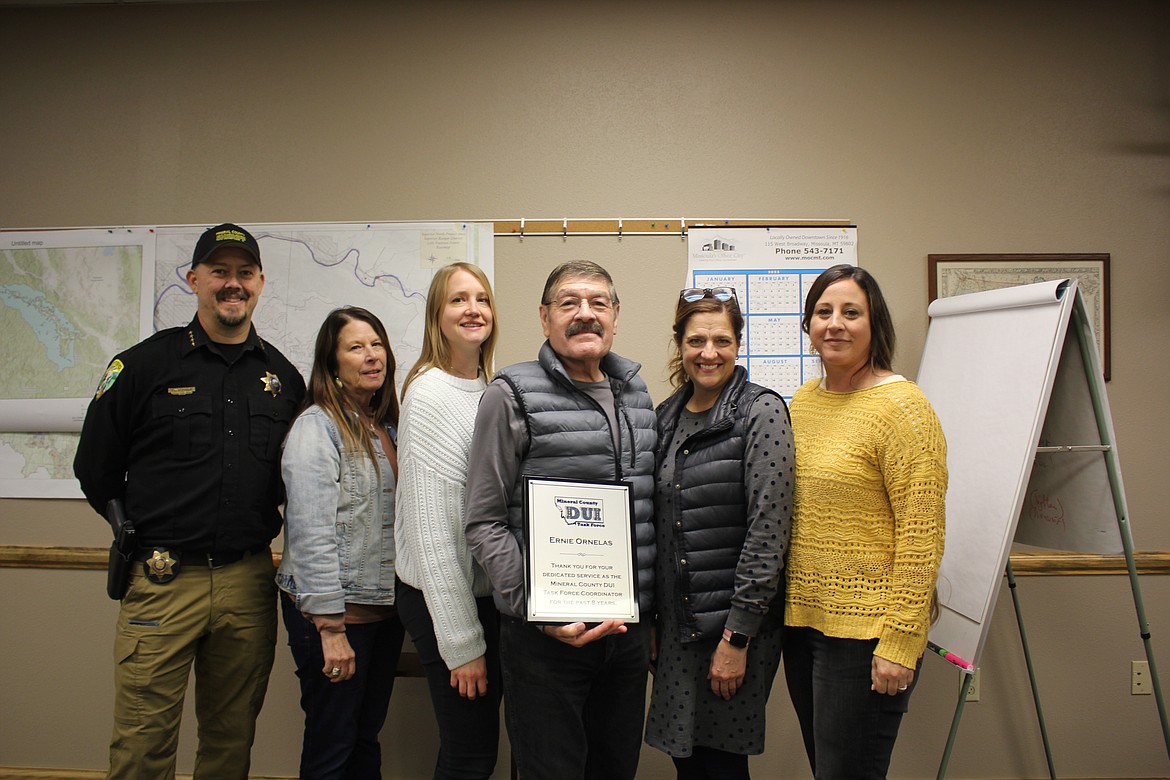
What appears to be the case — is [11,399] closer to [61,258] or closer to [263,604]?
[61,258]

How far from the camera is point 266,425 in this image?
1.84 m

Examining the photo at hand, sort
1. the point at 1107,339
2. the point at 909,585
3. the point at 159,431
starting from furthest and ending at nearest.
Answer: the point at 1107,339
the point at 159,431
the point at 909,585

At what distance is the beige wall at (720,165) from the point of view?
8.37 ft

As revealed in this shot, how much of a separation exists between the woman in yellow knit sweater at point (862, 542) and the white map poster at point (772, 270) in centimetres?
96

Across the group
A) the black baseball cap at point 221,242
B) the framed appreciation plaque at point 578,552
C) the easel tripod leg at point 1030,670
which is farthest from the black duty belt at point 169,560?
the easel tripod leg at point 1030,670

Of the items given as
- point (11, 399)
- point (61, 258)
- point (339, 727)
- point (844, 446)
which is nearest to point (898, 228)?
point (844, 446)

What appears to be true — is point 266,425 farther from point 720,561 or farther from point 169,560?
point 720,561

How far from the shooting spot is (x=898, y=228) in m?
2.58

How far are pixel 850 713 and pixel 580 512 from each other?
0.73m

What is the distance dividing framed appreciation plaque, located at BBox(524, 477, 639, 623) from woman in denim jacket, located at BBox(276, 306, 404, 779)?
592mm

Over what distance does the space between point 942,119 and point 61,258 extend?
338cm

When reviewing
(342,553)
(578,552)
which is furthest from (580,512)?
(342,553)

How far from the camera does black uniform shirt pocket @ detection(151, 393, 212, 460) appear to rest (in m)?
1.76

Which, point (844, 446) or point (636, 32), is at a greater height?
point (636, 32)
